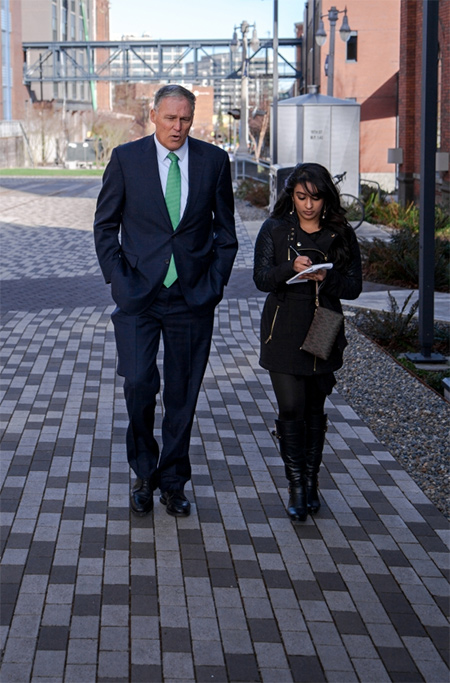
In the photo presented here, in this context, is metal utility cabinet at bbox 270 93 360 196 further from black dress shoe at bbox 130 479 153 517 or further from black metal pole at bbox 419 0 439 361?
black dress shoe at bbox 130 479 153 517

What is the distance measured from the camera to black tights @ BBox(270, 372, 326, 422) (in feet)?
16.1

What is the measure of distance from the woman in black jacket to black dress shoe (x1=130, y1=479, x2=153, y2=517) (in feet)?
2.16

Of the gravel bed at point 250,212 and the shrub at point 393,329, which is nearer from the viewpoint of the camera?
the shrub at point 393,329

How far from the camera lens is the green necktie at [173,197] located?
15.6ft

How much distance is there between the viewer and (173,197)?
15.6ft

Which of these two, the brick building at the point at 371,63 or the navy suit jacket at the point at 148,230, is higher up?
the brick building at the point at 371,63

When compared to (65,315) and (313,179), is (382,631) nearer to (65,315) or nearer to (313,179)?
(313,179)

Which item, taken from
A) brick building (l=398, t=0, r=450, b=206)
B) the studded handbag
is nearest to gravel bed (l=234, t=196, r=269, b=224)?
brick building (l=398, t=0, r=450, b=206)

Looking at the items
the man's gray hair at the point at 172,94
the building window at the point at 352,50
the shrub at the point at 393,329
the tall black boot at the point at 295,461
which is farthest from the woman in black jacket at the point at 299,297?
the building window at the point at 352,50

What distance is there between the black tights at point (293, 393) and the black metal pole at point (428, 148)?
372 cm

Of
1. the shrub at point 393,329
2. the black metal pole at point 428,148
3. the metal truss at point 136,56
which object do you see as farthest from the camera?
the metal truss at point 136,56

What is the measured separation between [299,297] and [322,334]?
217 millimetres

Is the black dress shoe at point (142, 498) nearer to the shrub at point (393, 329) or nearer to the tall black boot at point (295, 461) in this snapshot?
the tall black boot at point (295, 461)

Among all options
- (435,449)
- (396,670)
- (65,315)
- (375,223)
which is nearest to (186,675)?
(396,670)
